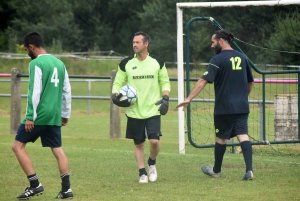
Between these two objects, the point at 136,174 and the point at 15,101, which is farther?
the point at 15,101

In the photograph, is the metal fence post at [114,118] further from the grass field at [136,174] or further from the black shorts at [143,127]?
the black shorts at [143,127]

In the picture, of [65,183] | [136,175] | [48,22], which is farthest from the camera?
[48,22]

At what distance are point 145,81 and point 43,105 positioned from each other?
1.84 meters

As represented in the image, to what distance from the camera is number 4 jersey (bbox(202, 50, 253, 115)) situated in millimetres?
10102

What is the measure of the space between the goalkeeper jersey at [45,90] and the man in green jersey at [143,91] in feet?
4.61

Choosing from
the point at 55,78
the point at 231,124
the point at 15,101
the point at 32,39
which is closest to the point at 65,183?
the point at 55,78

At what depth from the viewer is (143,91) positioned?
10023mm

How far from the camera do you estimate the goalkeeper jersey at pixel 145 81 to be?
10.0m

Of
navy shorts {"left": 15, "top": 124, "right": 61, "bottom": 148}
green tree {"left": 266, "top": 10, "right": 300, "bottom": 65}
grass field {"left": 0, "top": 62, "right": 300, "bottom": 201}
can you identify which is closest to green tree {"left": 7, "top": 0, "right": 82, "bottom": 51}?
grass field {"left": 0, "top": 62, "right": 300, "bottom": 201}

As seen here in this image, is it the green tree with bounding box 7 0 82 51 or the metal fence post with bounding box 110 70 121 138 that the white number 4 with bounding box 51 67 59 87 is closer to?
the metal fence post with bounding box 110 70 121 138

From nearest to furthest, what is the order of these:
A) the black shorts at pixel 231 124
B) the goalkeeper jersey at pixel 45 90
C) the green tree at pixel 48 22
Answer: the goalkeeper jersey at pixel 45 90 → the black shorts at pixel 231 124 → the green tree at pixel 48 22

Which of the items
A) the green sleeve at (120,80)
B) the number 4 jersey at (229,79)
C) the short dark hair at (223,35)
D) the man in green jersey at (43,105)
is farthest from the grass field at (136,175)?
the short dark hair at (223,35)

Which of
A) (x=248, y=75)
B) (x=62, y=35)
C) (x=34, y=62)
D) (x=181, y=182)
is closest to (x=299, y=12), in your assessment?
(x=248, y=75)

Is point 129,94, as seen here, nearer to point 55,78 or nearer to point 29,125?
point 55,78
